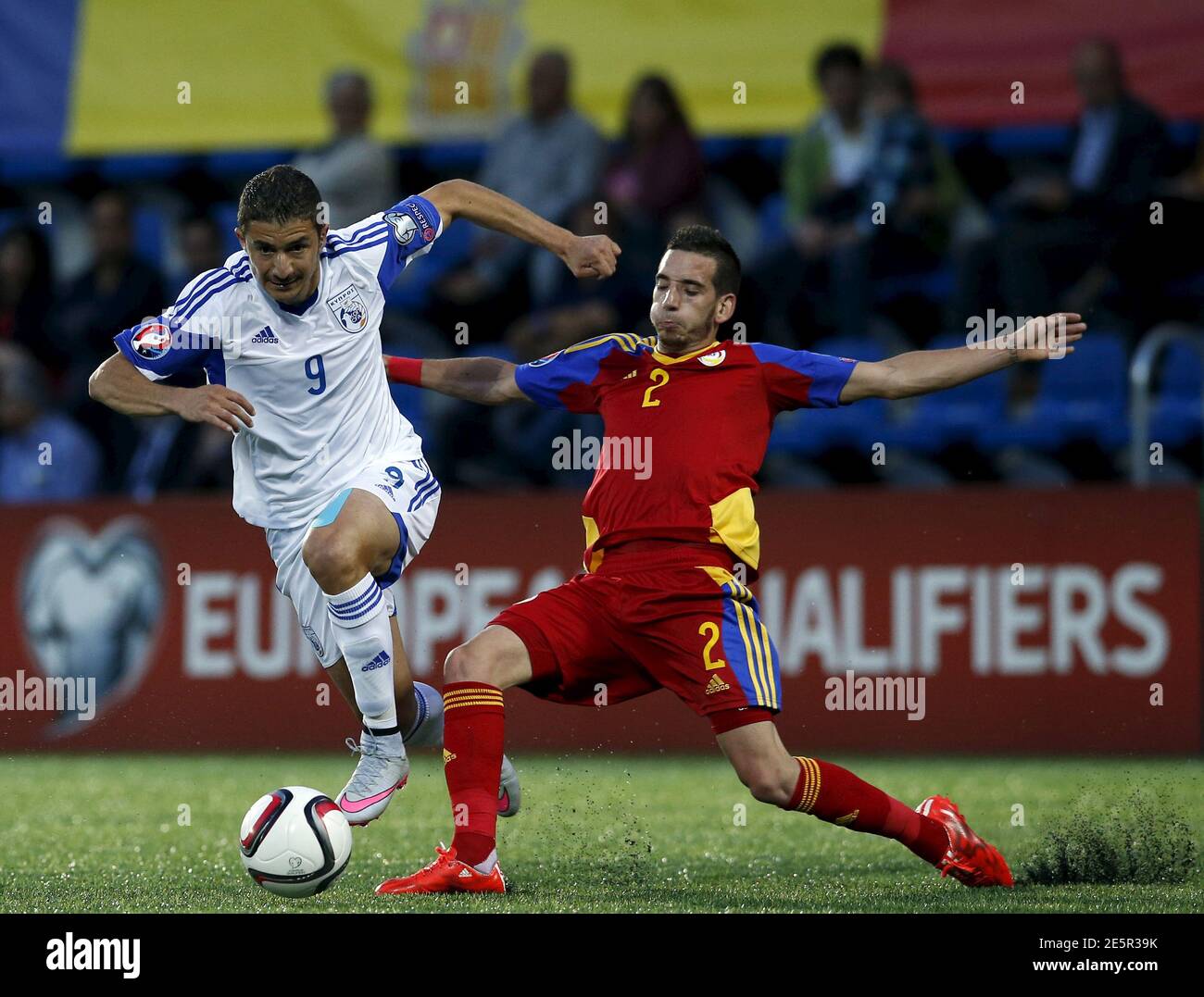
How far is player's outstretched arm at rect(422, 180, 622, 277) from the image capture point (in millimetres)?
6145

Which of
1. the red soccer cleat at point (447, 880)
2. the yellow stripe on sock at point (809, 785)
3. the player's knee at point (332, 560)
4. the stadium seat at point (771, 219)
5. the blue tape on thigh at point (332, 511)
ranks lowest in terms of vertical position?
the red soccer cleat at point (447, 880)

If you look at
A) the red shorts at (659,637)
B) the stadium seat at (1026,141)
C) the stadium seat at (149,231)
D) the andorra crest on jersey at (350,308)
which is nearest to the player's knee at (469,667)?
the red shorts at (659,637)

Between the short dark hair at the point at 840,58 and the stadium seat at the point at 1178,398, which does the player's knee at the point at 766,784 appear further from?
the short dark hair at the point at 840,58

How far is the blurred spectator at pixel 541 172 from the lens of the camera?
37.2ft

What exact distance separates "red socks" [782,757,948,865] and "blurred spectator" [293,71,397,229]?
6456 millimetres

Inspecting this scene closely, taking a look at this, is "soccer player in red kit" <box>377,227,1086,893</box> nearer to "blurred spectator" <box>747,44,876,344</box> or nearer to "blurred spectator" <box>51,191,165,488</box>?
"blurred spectator" <box>747,44,876,344</box>

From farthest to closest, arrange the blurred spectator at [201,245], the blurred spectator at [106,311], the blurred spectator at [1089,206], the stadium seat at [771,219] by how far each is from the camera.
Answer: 1. the stadium seat at [771,219]
2. the blurred spectator at [201,245]
3. the blurred spectator at [106,311]
4. the blurred spectator at [1089,206]

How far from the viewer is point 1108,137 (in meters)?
10.9

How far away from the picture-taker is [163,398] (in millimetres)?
5770

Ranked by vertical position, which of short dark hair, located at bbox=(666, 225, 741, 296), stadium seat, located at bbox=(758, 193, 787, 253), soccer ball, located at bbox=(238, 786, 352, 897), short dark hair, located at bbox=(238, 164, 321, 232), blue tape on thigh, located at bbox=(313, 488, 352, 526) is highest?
stadium seat, located at bbox=(758, 193, 787, 253)

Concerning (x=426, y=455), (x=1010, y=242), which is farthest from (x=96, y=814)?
(x=1010, y=242)

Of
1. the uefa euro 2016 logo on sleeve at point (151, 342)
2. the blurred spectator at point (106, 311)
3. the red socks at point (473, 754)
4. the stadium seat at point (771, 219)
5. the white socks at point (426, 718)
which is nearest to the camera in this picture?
the red socks at point (473, 754)

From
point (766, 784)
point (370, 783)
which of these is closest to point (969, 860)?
point (766, 784)

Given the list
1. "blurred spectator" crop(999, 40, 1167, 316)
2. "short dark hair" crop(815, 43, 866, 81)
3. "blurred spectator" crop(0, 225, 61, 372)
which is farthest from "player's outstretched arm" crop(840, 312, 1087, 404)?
"blurred spectator" crop(0, 225, 61, 372)
